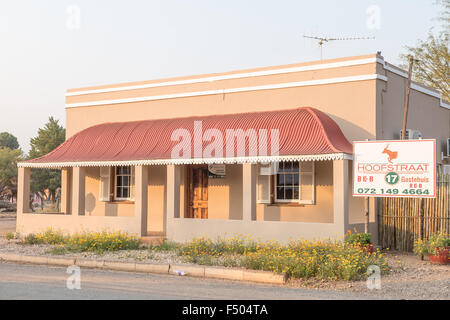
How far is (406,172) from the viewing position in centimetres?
1277

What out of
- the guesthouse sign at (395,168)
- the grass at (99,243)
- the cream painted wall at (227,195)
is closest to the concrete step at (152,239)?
the grass at (99,243)

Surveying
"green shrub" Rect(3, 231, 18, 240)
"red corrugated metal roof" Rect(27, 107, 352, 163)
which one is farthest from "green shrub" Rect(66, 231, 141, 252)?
"green shrub" Rect(3, 231, 18, 240)

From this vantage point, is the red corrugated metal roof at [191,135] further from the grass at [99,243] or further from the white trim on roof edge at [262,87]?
the grass at [99,243]

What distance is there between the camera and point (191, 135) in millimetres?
16484

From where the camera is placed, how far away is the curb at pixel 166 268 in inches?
397

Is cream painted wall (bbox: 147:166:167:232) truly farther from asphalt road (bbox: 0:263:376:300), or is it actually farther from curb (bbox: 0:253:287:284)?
asphalt road (bbox: 0:263:376:300)

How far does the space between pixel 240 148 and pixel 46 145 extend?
24224 mm

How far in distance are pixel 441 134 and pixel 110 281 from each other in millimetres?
14080

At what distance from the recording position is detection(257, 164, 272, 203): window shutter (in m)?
16.0

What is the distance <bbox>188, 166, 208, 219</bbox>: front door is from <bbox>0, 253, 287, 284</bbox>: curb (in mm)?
5921

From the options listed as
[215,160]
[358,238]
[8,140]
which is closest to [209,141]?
[215,160]

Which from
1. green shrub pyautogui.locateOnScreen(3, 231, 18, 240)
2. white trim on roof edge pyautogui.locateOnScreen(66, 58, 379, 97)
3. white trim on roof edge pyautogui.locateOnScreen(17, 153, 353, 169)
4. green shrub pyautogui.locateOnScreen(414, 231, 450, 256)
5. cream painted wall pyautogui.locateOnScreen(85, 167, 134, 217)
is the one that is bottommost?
green shrub pyautogui.locateOnScreen(3, 231, 18, 240)
